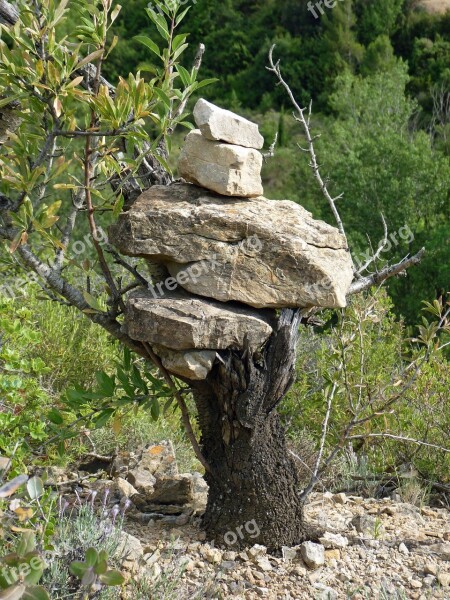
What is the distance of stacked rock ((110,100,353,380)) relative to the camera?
323 centimetres

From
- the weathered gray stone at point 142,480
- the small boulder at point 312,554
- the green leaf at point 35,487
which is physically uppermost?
the green leaf at point 35,487

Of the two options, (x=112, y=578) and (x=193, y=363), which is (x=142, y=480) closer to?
(x=193, y=363)

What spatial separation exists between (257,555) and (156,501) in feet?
2.31

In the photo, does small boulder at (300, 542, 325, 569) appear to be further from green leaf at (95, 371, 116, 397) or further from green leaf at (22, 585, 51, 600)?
green leaf at (22, 585, 51, 600)

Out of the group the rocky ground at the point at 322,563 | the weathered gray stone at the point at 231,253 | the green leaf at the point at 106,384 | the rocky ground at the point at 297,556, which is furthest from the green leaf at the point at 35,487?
the weathered gray stone at the point at 231,253

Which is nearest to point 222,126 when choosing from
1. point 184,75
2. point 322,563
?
point 184,75

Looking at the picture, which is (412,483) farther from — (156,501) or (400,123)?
(400,123)

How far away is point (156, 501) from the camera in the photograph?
388 centimetres

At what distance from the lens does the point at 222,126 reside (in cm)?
333

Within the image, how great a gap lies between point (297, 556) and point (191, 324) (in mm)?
1095

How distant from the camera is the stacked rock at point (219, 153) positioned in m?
3.31

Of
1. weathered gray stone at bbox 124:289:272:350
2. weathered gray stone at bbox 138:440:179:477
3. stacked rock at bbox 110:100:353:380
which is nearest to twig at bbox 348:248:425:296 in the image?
stacked rock at bbox 110:100:353:380

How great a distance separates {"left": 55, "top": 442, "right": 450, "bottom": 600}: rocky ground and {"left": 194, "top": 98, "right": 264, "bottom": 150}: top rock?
5.29 feet

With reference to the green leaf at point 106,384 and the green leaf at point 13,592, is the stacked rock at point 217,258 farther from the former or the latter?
the green leaf at point 13,592
